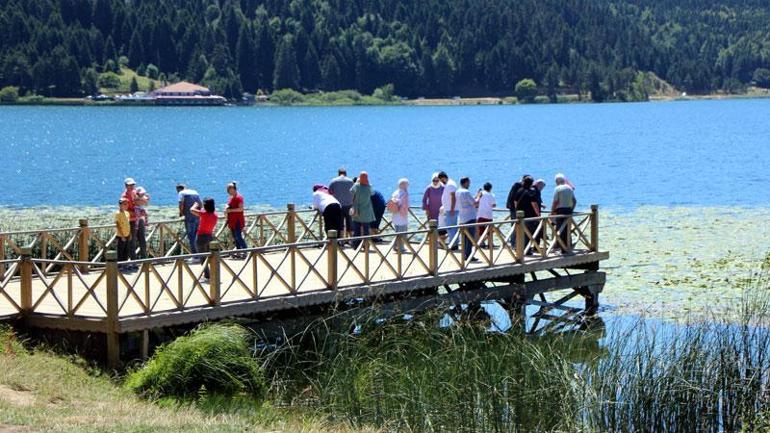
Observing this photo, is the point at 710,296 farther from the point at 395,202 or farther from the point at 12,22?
the point at 12,22

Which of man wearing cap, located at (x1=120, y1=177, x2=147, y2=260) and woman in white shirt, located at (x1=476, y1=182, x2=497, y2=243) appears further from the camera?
woman in white shirt, located at (x1=476, y1=182, x2=497, y2=243)

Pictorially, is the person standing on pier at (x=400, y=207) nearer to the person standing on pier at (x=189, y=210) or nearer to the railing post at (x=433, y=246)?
the railing post at (x=433, y=246)

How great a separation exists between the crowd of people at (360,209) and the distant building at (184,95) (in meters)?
166

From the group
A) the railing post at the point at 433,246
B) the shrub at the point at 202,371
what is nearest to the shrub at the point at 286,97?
the railing post at the point at 433,246

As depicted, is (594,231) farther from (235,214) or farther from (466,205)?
(235,214)

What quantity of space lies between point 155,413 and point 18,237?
16.6 metres

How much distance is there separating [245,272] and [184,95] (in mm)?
173927

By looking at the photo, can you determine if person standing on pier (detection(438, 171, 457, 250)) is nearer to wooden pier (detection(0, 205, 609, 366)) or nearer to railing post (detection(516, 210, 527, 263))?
wooden pier (detection(0, 205, 609, 366))

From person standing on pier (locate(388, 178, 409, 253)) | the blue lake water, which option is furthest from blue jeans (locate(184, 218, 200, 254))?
the blue lake water

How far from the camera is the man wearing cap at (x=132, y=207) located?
19688mm

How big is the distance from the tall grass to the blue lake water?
32.3m

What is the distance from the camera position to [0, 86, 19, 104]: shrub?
177 metres

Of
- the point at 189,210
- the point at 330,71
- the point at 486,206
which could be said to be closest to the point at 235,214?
the point at 189,210

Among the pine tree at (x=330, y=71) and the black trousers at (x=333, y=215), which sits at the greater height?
the pine tree at (x=330, y=71)
